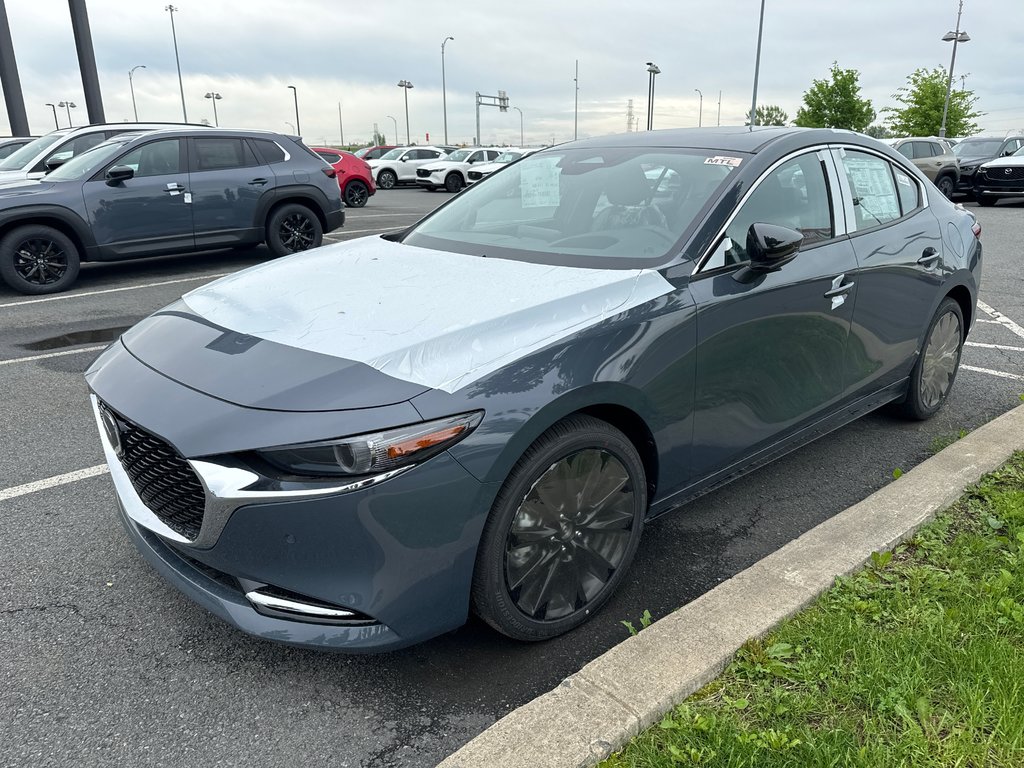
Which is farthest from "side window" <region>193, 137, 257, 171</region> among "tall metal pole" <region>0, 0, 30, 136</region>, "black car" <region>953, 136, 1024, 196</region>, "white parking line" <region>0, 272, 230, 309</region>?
"black car" <region>953, 136, 1024, 196</region>

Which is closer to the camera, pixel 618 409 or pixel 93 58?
pixel 618 409

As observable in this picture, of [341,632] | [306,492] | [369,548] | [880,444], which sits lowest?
[880,444]

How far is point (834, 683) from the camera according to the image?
217 cm

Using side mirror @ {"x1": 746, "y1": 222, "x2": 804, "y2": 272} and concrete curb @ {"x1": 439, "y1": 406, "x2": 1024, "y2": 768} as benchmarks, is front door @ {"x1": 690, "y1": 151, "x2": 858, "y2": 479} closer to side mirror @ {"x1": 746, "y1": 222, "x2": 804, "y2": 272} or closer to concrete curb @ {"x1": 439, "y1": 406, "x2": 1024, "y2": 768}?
side mirror @ {"x1": 746, "y1": 222, "x2": 804, "y2": 272}

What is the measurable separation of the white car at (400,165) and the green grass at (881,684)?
3032 cm

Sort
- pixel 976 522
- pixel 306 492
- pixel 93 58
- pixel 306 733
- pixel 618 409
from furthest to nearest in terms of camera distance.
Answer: pixel 93 58 < pixel 976 522 < pixel 618 409 < pixel 306 733 < pixel 306 492

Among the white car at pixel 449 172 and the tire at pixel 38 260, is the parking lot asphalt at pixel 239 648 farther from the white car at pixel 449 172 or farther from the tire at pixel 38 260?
the white car at pixel 449 172

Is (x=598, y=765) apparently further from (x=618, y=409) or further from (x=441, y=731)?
(x=618, y=409)

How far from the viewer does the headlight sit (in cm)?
205

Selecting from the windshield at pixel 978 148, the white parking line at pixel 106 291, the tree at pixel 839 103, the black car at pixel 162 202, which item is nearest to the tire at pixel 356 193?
the black car at pixel 162 202

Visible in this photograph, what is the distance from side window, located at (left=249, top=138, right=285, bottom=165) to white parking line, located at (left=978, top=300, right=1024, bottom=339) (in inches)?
327

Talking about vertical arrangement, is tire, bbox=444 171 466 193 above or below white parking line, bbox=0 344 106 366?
below

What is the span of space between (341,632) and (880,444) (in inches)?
131

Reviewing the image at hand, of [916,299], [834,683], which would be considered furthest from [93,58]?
[834,683]
